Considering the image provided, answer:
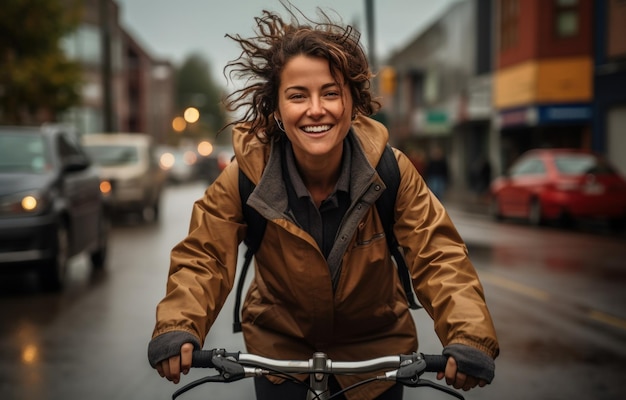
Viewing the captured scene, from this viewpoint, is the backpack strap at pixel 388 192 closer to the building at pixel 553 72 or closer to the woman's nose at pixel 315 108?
the woman's nose at pixel 315 108

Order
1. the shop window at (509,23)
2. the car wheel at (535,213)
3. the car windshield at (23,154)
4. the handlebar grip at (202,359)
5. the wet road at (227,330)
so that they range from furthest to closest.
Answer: the shop window at (509,23)
the car wheel at (535,213)
the car windshield at (23,154)
the wet road at (227,330)
the handlebar grip at (202,359)

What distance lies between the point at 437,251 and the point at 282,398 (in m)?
0.66

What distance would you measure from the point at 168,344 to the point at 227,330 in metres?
5.47

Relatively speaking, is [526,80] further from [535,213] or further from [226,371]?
[226,371]

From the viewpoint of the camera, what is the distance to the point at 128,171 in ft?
68.1

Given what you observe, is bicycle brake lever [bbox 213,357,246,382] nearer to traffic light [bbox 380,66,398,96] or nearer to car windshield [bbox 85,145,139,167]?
car windshield [bbox 85,145,139,167]

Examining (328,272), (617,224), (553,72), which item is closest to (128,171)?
(617,224)

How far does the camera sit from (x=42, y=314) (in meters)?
8.80

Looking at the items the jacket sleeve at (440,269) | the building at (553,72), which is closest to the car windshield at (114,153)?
the building at (553,72)

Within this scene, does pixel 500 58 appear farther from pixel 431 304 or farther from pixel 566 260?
pixel 431 304

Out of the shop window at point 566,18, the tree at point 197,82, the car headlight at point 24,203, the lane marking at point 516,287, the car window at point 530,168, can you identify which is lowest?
the lane marking at point 516,287

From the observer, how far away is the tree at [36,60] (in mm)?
24656

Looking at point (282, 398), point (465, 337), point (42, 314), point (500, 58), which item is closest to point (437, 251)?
point (465, 337)

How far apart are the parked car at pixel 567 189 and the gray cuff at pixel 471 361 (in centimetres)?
1697
